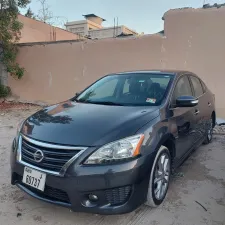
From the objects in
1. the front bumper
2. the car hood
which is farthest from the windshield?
the front bumper

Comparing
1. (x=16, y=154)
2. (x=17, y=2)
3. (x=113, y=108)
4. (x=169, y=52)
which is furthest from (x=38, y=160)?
(x=17, y=2)

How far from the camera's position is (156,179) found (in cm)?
261

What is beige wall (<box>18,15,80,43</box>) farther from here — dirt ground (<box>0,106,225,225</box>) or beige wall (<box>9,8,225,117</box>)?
dirt ground (<box>0,106,225,225</box>)

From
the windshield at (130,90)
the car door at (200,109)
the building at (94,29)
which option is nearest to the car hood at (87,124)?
the windshield at (130,90)

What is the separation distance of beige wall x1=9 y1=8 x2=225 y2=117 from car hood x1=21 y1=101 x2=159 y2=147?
445 centimetres

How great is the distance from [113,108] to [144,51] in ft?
16.1

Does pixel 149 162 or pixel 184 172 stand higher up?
pixel 149 162

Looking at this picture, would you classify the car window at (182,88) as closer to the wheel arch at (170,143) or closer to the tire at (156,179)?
the wheel arch at (170,143)

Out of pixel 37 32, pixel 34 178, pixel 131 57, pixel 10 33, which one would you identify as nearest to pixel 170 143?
pixel 34 178

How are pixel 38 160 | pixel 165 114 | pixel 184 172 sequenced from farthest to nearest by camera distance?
pixel 184 172
pixel 165 114
pixel 38 160

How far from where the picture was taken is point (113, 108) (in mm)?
2916

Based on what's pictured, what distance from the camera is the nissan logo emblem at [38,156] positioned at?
91.5 inches

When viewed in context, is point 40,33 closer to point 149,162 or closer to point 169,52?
point 169,52

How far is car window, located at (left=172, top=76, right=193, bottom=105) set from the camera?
326cm
